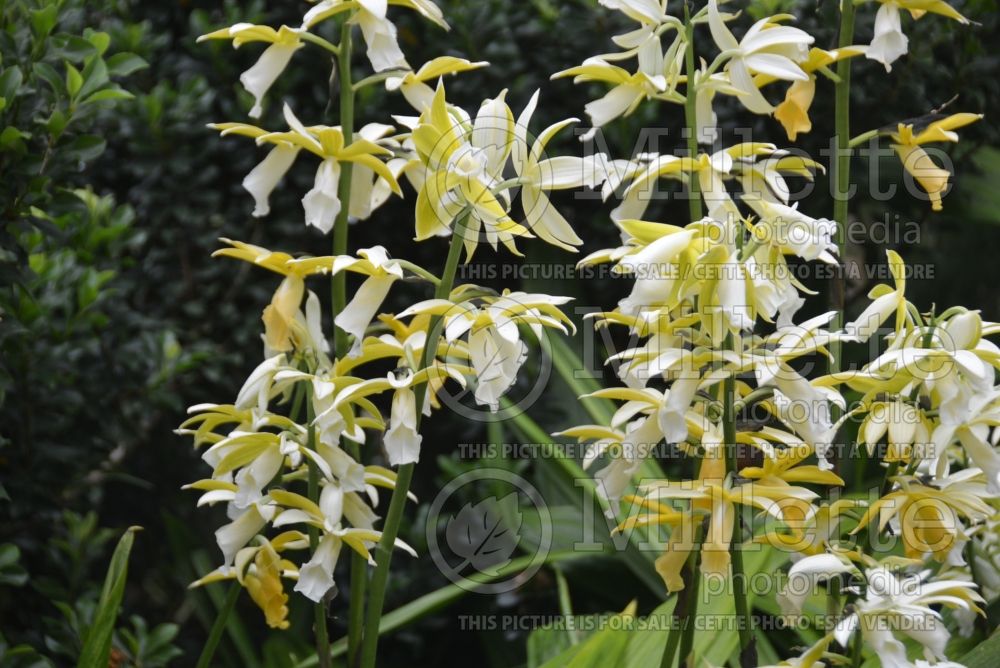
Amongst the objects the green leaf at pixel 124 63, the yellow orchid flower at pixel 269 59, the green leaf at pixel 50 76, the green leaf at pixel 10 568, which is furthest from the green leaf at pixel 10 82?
the green leaf at pixel 10 568

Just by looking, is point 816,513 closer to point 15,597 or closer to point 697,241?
point 697,241

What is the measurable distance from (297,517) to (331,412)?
142 mm

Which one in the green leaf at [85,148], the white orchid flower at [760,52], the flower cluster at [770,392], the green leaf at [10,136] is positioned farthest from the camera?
the green leaf at [85,148]

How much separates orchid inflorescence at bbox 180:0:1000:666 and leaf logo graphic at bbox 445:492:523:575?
47 centimetres

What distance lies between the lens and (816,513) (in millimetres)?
895

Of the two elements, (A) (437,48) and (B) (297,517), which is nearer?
(B) (297,517)

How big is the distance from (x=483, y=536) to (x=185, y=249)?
0.87 metres

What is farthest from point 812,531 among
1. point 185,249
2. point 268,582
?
point 185,249

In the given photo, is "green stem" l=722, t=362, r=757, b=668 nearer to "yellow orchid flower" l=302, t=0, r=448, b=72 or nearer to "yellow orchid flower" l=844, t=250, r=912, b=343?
"yellow orchid flower" l=844, t=250, r=912, b=343

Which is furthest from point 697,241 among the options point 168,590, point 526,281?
point 168,590

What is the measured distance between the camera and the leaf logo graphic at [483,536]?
148cm

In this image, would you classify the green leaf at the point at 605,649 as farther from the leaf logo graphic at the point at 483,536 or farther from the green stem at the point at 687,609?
the leaf logo graphic at the point at 483,536

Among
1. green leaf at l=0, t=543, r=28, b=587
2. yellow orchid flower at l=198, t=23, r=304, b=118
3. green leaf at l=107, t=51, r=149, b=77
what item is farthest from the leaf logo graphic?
green leaf at l=107, t=51, r=149, b=77

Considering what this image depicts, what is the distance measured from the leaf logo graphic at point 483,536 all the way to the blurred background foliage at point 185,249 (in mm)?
122
